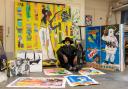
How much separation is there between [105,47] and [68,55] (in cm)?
40

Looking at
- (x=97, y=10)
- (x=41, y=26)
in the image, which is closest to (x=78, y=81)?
(x=41, y=26)

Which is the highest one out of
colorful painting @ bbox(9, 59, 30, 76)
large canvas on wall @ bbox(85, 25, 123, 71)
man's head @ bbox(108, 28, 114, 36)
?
man's head @ bbox(108, 28, 114, 36)

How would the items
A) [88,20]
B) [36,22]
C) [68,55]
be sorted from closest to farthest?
[68,55] → [36,22] → [88,20]

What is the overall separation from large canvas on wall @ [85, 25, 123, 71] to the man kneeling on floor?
182 millimetres

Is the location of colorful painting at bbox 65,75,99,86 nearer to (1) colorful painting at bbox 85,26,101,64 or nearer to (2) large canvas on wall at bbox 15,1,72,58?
(1) colorful painting at bbox 85,26,101,64

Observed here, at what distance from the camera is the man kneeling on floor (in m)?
1.86

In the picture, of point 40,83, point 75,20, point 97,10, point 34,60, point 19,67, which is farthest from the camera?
point 97,10

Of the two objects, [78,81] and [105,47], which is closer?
[78,81]

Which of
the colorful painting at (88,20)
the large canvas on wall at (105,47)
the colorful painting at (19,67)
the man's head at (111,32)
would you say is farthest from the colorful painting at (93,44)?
the colorful painting at (19,67)

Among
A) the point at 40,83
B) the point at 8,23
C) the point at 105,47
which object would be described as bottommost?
the point at 40,83

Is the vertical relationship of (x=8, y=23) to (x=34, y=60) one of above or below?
above

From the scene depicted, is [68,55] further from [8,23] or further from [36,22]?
[8,23]

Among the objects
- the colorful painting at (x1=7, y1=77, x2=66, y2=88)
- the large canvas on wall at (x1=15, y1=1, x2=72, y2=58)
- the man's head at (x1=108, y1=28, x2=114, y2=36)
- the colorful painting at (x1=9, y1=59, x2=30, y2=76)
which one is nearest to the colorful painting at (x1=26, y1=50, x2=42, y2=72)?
the colorful painting at (x1=9, y1=59, x2=30, y2=76)

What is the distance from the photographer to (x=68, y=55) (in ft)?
6.29
